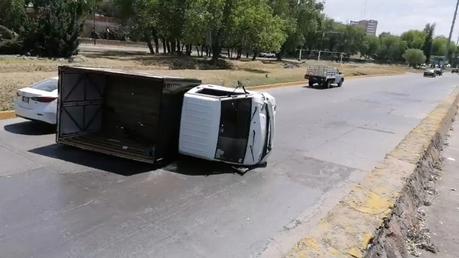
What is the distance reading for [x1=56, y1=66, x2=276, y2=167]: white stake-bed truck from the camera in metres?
8.70

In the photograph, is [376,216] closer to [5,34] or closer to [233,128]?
[233,128]

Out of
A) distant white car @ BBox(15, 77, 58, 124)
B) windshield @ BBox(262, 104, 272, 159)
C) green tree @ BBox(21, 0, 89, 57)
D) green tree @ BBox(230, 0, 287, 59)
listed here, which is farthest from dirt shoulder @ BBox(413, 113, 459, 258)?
green tree @ BBox(230, 0, 287, 59)

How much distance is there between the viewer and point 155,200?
712 cm

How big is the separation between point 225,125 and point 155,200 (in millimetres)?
Result: 2193

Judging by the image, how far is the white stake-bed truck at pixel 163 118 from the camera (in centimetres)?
870

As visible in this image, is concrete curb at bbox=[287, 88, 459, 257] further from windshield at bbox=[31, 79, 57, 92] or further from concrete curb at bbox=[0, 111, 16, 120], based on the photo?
concrete curb at bbox=[0, 111, 16, 120]

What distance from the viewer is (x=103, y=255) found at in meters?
5.21

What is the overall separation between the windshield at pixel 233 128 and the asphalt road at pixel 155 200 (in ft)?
1.50

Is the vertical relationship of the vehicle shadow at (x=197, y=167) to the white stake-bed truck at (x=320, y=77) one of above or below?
below

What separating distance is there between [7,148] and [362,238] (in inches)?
276

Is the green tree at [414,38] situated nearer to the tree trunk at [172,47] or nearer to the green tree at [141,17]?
the green tree at [141,17]

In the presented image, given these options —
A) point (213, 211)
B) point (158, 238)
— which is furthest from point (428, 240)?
point (158, 238)

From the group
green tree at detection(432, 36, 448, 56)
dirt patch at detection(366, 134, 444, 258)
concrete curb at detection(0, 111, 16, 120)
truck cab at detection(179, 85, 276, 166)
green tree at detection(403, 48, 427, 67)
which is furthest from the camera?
green tree at detection(432, 36, 448, 56)

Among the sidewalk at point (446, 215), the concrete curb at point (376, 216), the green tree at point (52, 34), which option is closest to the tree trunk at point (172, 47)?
the green tree at point (52, 34)
